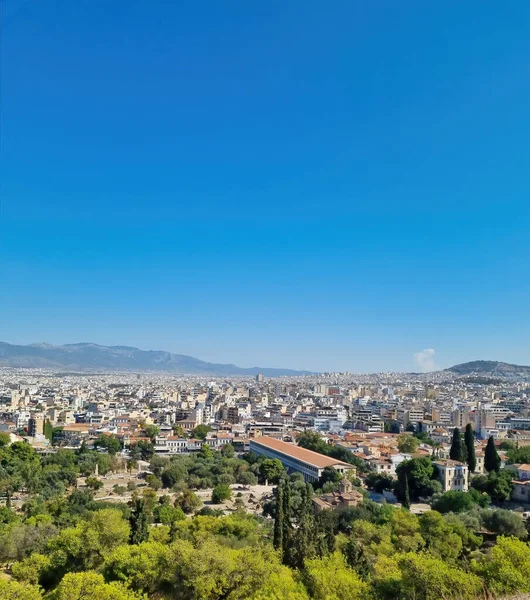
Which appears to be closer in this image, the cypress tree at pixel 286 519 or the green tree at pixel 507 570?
the green tree at pixel 507 570

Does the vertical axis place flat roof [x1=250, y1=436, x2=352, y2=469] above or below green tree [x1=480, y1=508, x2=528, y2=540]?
below

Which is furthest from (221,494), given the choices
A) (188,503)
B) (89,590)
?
(89,590)

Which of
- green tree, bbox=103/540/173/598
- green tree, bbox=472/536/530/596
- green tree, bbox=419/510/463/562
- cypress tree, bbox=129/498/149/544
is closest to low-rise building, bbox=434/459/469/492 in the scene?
green tree, bbox=419/510/463/562

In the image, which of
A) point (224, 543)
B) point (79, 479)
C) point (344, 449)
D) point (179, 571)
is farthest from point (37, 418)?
point (179, 571)

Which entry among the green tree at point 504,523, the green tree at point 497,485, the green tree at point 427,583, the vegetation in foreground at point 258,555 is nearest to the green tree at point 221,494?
the vegetation in foreground at point 258,555

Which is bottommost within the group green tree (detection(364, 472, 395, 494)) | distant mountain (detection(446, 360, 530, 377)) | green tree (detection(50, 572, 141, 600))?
green tree (detection(364, 472, 395, 494))

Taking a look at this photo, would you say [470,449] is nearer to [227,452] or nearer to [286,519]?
[227,452]

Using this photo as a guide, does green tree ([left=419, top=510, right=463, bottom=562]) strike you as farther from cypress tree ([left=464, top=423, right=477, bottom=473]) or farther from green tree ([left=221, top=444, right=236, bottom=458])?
green tree ([left=221, top=444, right=236, bottom=458])

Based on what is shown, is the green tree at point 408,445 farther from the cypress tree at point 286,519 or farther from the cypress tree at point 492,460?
the cypress tree at point 286,519
